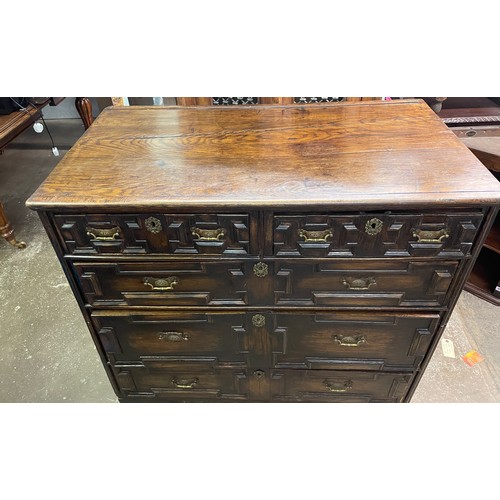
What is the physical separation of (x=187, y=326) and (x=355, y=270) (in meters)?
0.64

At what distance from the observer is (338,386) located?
1553 millimetres

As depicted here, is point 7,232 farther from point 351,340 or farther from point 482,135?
point 482,135

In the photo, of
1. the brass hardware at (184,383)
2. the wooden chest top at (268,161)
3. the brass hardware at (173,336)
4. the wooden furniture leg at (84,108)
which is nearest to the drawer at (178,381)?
the brass hardware at (184,383)

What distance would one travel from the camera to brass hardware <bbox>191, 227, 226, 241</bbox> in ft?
3.73

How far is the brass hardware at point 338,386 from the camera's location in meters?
1.54

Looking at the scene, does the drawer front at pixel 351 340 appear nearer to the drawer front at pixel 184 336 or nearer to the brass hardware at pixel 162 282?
the drawer front at pixel 184 336

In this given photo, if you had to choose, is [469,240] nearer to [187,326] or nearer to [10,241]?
[187,326]

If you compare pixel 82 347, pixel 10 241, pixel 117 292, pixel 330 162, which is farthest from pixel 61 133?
pixel 330 162

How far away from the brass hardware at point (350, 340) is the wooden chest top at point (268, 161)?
0.57m

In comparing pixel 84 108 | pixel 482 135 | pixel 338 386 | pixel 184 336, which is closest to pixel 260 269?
pixel 184 336

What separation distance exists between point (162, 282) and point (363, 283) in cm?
68

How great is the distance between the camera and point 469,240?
1.13 meters

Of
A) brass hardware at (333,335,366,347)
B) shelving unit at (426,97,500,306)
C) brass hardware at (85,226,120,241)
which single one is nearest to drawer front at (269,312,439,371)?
brass hardware at (333,335,366,347)

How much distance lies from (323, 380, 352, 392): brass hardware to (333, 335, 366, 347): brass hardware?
0.75 feet
